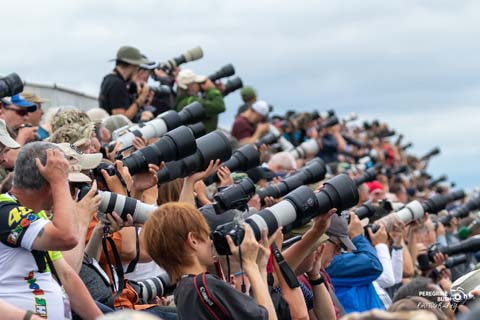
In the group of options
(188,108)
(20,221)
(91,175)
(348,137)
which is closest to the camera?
(20,221)

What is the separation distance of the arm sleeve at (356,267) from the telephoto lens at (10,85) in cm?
282

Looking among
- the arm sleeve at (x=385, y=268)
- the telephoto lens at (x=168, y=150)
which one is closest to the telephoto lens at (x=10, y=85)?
the telephoto lens at (x=168, y=150)

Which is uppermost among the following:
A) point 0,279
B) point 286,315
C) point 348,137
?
point 0,279

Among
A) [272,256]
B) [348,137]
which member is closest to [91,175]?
[272,256]

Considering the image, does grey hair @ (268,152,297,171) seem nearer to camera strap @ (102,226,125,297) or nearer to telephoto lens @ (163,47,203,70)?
telephoto lens @ (163,47,203,70)

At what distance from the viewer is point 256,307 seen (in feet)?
20.1

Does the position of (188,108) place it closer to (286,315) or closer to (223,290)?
(286,315)

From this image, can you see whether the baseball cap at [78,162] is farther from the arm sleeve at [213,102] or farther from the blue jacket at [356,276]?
the arm sleeve at [213,102]

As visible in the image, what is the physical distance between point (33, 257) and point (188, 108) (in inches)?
153

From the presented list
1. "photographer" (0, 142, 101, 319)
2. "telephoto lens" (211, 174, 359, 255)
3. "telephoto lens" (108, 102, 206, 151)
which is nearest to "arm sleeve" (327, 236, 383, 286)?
"telephoto lens" (211, 174, 359, 255)

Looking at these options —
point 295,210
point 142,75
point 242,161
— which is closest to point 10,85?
point 242,161

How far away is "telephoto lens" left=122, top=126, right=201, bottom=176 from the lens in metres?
7.92

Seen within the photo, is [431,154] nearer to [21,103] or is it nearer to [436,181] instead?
A: [436,181]

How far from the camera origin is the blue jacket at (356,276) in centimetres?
887
